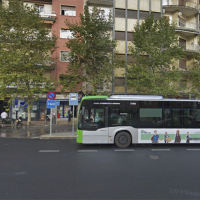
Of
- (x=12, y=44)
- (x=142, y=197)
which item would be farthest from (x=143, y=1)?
(x=142, y=197)

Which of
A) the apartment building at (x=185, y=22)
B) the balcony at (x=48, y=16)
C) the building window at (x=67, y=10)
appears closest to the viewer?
the balcony at (x=48, y=16)

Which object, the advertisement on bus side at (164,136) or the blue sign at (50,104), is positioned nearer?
the advertisement on bus side at (164,136)

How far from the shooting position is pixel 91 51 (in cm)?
1395

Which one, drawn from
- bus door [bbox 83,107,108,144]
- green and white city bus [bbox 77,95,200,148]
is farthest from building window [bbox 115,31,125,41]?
bus door [bbox 83,107,108,144]

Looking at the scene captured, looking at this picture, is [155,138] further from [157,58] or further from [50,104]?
[157,58]

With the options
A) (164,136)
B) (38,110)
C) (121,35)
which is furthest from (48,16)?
(164,136)

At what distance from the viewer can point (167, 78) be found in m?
14.2

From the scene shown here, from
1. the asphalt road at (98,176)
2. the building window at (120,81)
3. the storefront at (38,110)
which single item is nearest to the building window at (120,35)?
the building window at (120,81)

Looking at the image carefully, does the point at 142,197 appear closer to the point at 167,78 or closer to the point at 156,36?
the point at 167,78

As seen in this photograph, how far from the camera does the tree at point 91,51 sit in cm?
1388

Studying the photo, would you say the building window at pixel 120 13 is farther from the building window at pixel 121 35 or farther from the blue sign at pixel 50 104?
the blue sign at pixel 50 104

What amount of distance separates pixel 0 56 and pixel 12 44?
2031 mm

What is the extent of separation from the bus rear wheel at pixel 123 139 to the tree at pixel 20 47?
1050 cm

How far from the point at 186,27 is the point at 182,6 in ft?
10.4
